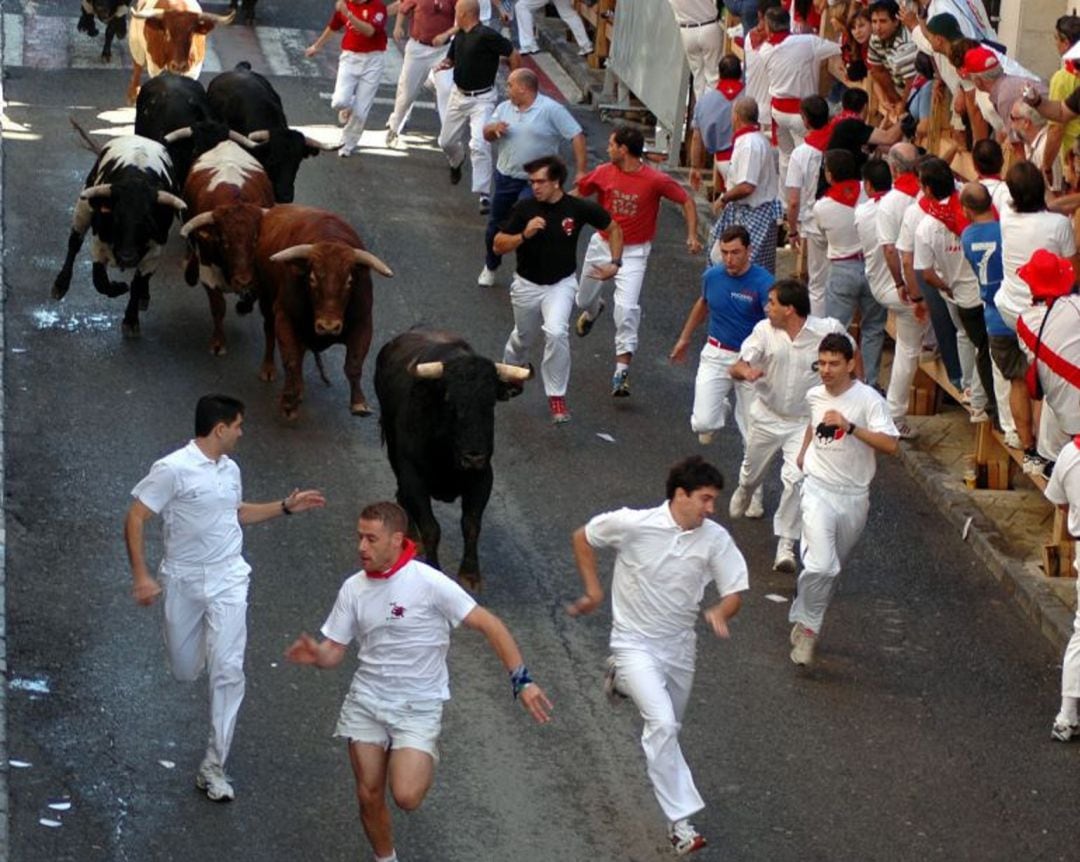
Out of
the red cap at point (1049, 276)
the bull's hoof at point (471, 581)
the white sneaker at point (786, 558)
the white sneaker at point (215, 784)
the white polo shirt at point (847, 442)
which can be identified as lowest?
the white sneaker at point (786, 558)

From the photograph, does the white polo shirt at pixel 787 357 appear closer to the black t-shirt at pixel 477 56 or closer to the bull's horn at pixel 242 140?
the bull's horn at pixel 242 140

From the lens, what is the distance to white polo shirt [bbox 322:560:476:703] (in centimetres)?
927

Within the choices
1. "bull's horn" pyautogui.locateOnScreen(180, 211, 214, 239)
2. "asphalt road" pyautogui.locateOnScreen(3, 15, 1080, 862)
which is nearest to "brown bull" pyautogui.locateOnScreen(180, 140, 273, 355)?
"bull's horn" pyautogui.locateOnScreen(180, 211, 214, 239)

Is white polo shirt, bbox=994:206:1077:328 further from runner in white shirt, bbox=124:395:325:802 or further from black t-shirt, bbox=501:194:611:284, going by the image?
runner in white shirt, bbox=124:395:325:802

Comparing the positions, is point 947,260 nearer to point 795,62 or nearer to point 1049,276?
point 1049,276

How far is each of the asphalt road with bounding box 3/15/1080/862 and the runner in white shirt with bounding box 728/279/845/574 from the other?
1.39 feet

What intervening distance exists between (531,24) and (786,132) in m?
9.37

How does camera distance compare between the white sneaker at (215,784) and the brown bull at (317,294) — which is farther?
the brown bull at (317,294)

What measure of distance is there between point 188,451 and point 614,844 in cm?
257

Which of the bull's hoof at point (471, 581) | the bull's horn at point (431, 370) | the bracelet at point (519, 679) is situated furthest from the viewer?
the bull's hoof at point (471, 581)

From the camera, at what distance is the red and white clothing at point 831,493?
11.9 m

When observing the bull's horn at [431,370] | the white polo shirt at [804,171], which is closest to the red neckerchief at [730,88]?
the white polo shirt at [804,171]

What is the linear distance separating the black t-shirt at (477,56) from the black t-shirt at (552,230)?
5727 millimetres

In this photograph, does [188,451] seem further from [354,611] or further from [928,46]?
[928,46]
